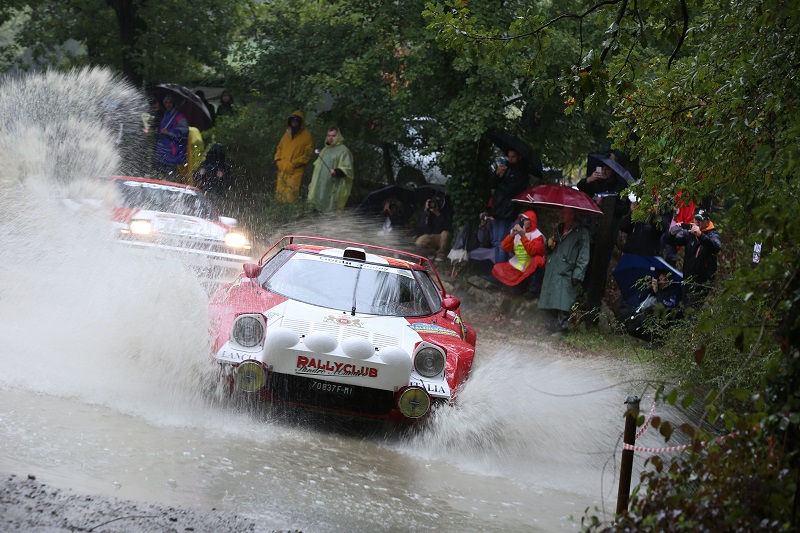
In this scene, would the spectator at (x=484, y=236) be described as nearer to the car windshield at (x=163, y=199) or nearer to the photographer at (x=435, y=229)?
the photographer at (x=435, y=229)

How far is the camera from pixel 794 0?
16.6 feet

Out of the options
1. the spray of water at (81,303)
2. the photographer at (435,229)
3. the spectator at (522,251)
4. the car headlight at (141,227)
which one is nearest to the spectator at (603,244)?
the spectator at (522,251)

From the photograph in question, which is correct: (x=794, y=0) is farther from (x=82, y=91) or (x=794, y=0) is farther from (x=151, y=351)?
(x=82, y=91)

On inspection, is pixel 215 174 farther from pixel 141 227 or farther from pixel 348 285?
pixel 348 285

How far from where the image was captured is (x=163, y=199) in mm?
14508

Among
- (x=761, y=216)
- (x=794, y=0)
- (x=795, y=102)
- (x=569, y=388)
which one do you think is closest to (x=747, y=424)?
(x=761, y=216)

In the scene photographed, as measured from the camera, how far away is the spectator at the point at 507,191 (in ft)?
51.5

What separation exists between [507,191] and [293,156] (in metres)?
4.46

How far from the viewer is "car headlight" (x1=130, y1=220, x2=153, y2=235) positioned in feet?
42.7

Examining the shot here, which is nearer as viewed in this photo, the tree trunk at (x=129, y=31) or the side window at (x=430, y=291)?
the side window at (x=430, y=291)

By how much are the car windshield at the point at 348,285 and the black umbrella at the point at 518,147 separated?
6.46 meters

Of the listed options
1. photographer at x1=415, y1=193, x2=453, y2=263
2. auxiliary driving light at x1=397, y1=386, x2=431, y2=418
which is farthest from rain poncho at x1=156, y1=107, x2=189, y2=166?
auxiliary driving light at x1=397, y1=386, x2=431, y2=418

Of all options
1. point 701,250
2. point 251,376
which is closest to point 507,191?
point 701,250

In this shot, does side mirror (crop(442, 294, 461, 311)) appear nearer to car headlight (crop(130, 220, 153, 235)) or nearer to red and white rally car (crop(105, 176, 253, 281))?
red and white rally car (crop(105, 176, 253, 281))
